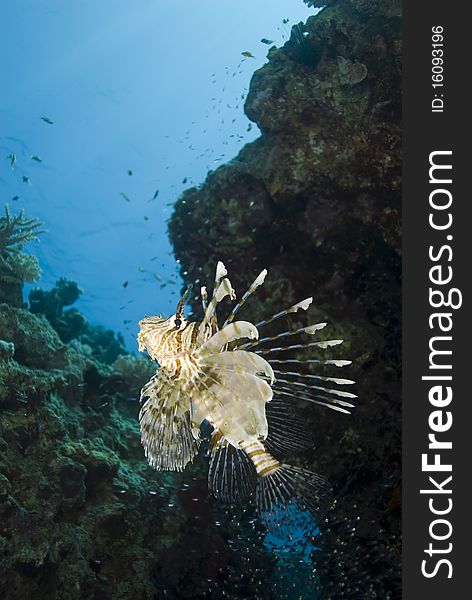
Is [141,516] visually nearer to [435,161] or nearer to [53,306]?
[435,161]

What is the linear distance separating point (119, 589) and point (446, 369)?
3681 mm

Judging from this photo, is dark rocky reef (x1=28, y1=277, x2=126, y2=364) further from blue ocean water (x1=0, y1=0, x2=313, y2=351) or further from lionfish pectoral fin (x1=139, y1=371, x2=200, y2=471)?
blue ocean water (x1=0, y1=0, x2=313, y2=351)

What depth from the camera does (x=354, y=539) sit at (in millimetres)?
4633

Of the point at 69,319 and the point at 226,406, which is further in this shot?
the point at 69,319

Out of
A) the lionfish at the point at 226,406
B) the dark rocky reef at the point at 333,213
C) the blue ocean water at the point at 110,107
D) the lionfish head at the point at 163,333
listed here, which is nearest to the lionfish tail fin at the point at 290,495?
the lionfish at the point at 226,406

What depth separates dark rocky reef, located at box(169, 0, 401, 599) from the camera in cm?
502

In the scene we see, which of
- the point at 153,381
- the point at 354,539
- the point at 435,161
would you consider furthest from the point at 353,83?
the point at 354,539

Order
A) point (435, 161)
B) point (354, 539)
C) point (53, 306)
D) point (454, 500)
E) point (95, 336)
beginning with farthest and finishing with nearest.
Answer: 1. point (95, 336)
2. point (53, 306)
3. point (354, 539)
4. point (435, 161)
5. point (454, 500)

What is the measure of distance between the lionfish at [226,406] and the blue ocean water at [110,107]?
59.5ft

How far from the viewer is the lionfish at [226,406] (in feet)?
7.73

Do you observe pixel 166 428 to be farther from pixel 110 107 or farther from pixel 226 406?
pixel 110 107

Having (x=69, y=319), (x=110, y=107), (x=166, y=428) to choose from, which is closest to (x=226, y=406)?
(x=166, y=428)

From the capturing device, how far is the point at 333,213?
561 cm

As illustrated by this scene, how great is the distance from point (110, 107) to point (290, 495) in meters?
30.3
